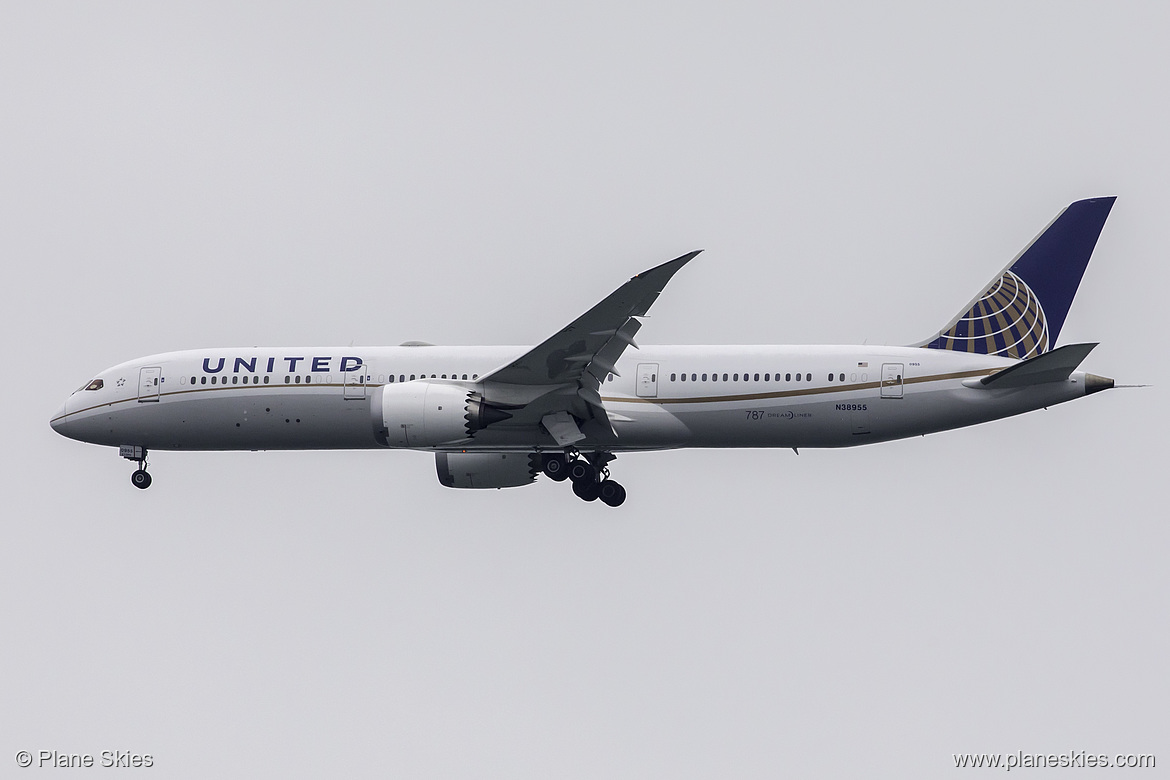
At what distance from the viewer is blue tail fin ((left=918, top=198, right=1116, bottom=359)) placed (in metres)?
29.4

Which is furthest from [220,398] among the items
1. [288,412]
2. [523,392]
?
[523,392]

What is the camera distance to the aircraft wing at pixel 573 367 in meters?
27.0

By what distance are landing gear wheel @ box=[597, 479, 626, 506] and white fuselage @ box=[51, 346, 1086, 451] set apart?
876 mm

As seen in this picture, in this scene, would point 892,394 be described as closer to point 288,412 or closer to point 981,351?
point 981,351

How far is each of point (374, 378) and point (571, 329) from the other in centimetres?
522

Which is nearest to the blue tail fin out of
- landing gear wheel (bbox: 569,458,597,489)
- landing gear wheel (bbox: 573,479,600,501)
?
landing gear wheel (bbox: 569,458,597,489)

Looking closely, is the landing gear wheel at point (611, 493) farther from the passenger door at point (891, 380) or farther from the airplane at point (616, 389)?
the passenger door at point (891, 380)

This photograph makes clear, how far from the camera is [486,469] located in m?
32.3

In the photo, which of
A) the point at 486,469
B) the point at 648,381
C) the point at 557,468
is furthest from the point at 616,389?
the point at 486,469

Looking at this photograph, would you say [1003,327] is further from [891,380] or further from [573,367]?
[573,367]

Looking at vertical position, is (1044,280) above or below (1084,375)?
above

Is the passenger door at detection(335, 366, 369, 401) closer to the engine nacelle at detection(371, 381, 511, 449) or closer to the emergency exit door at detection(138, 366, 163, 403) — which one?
the engine nacelle at detection(371, 381, 511, 449)

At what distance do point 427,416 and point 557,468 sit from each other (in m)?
3.49

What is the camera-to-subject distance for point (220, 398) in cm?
3112
